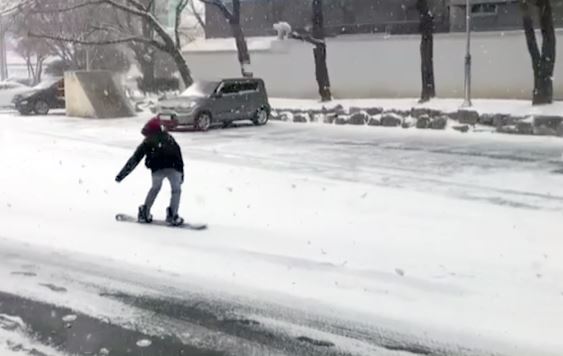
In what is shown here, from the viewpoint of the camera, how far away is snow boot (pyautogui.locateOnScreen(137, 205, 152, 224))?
→ 9.69m

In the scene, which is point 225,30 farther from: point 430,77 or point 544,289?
point 544,289

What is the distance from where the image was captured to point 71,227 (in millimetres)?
9625

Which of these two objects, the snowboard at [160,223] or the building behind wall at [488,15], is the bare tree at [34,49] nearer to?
the building behind wall at [488,15]

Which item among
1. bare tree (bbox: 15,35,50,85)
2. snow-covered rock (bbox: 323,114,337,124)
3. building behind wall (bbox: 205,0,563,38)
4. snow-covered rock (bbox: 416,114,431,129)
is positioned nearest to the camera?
snow-covered rock (bbox: 416,114,431,129)

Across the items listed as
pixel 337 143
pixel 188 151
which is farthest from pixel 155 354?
pixel 337 143

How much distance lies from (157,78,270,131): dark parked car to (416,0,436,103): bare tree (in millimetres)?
5801

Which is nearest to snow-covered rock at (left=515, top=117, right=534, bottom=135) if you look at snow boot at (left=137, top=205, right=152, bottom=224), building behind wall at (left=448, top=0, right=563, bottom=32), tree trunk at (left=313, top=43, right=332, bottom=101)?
tree trunk at (left=313, top=43, right=332, bottom=101)

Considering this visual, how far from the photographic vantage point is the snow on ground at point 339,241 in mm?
6254

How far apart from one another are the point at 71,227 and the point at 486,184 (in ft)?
22.8

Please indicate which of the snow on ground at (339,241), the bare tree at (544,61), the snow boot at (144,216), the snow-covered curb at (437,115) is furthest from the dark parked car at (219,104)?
the snow boot at (144,216)

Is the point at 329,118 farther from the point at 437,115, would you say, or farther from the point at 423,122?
the point at 437,115

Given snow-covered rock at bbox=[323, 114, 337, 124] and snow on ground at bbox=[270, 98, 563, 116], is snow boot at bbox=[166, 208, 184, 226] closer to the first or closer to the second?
snow on ground at bbox=[270, 98, 563, 116]

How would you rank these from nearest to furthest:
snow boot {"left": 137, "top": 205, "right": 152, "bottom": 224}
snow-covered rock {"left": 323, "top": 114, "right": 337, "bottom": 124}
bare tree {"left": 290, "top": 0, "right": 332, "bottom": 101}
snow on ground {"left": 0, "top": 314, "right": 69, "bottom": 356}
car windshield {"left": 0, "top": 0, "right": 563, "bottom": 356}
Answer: snow on ground {"left": 0, "top": 314, "right": 69, "bottom": 356} < car windshield {"left": 0, "top": 0, "right": 563, "bottom": 356} < snow boot {"left": 137, "top": 205, "right": 152, "bottom": 224} < snow-covered rock {"left": 323, "top": 114, "right": 337, "bottom": 124} < bare tree {"left": 290, "top": 0, "right": 332, "bottom": 101}

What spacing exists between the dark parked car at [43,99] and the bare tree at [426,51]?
15.2 meters
